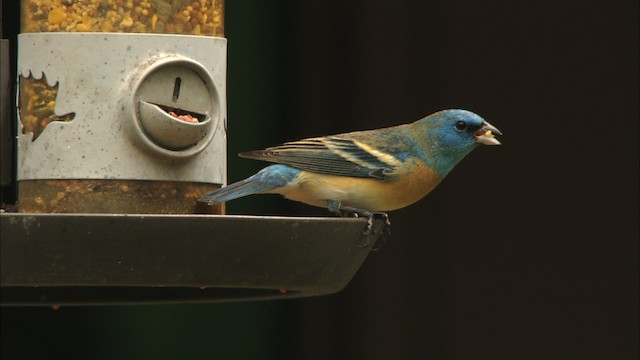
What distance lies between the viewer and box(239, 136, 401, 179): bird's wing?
504 cm

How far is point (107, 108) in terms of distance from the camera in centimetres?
437

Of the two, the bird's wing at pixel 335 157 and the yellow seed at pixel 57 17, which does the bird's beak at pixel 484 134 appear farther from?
the yellow seed at pixel 57 17

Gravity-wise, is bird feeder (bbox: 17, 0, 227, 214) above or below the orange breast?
above

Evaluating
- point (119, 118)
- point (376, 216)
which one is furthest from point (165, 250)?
point (376, 216)

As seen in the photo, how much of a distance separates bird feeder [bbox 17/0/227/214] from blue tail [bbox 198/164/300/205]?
5.7 inches

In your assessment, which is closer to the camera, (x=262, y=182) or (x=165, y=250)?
(x=165, y=250)

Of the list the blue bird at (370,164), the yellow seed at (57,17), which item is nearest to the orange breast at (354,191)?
the blue bird at (370,164)

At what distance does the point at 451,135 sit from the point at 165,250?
→ 2153mm

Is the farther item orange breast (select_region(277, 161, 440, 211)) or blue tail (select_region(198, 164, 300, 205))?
orange breast (select_region(277, 161, 440, 211))

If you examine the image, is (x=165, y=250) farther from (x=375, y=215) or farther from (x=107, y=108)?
(x=375, y=215)

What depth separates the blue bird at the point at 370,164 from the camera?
5.02 m

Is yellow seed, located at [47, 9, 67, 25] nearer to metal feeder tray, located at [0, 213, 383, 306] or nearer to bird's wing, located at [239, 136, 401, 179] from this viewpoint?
bird's wing, located at [239, 136, 401, 179]

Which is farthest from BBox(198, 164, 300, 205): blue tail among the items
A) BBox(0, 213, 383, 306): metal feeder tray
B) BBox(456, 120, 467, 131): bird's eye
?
BBox(456, 120, 467, 131): bird's eye

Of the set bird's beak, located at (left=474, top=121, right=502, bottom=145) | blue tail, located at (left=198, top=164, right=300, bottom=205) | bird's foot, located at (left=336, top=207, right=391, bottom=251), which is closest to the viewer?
blue tail, located at (left=198, top=164, right=300, bottom=205)
